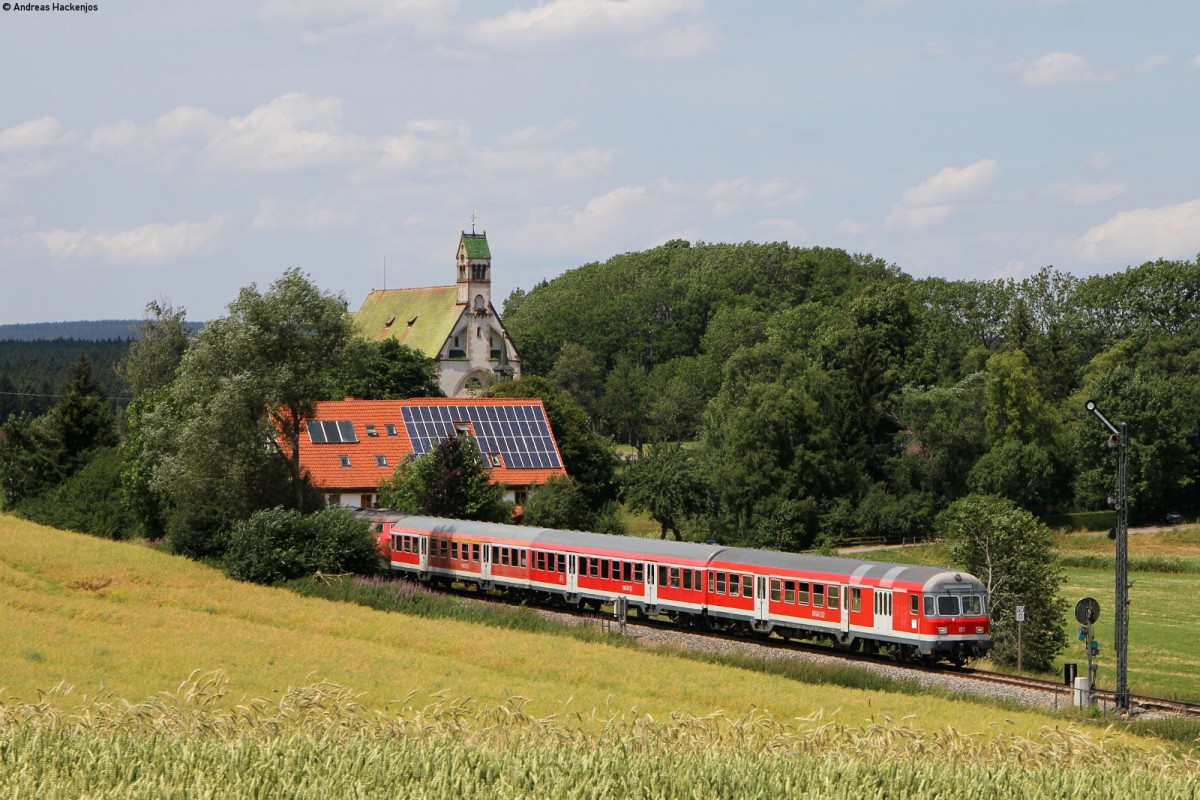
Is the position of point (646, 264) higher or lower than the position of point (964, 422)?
higher

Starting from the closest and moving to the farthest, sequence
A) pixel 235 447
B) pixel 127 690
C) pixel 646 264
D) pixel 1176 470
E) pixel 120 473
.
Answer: pixel 127 690, pixel 235 447, pixel 120 473, pixel 1176 470, pixel 646 264

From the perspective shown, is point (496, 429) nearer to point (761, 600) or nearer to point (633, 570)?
point (633, 570)

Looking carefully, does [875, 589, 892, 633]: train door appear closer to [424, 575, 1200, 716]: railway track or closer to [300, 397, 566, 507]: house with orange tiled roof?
[424, 575, 1200, 716]: railway track

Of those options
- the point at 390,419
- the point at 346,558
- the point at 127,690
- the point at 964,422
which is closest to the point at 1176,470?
the point at 964,422

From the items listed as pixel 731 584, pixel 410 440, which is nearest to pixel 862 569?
pixel 731 584

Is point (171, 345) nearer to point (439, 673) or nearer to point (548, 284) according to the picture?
point (439, 673)

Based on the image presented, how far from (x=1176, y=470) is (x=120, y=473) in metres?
62.3

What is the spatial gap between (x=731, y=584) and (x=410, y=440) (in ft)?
121

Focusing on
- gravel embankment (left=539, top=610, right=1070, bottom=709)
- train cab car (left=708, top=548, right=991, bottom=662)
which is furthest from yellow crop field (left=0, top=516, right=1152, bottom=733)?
train cab car (left=708, top=548, right=991, bottom=662)

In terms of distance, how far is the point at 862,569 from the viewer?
3809 cm

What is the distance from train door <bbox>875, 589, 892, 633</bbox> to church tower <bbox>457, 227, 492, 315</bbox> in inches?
3931

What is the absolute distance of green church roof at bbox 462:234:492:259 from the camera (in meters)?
136

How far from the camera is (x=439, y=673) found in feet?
110

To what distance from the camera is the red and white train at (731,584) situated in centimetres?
3675
